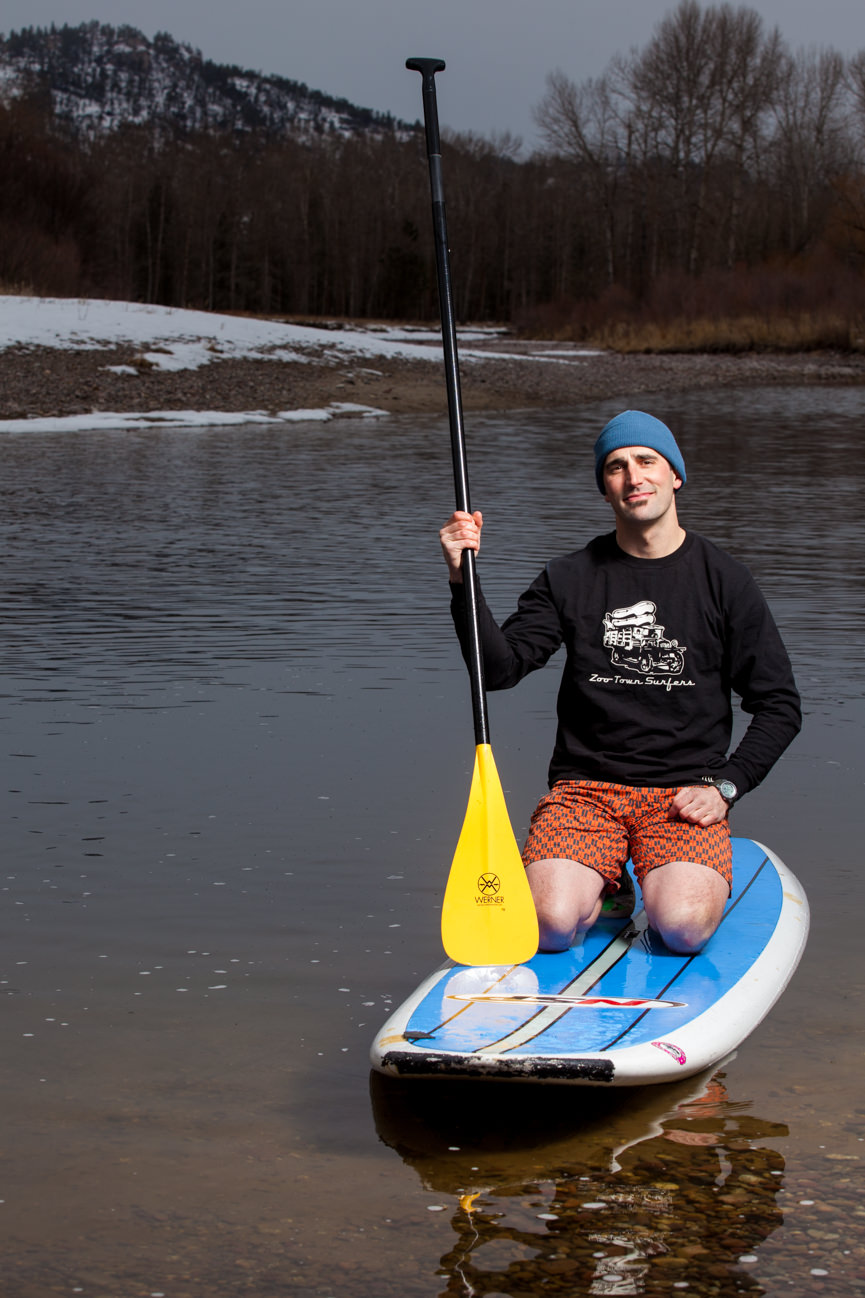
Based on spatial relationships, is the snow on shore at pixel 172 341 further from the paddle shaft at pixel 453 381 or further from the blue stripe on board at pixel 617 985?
the blue stripe on board at pixel 617 985

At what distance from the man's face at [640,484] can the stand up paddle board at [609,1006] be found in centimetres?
88

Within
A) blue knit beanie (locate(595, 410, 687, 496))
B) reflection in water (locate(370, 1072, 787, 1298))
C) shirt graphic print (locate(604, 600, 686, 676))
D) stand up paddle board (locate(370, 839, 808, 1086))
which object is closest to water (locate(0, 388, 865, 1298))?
reflection in water (locate(370, 1072, 787, 1298))

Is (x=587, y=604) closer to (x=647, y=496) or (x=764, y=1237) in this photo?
(x=647, y=496)

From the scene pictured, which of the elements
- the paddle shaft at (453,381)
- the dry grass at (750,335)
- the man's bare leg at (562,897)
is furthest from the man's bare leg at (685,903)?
the dry grass at (750,335)

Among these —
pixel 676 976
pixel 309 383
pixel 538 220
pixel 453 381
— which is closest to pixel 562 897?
pixel 676 976

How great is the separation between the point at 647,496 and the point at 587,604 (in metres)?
0.27

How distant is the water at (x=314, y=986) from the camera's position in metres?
2.35

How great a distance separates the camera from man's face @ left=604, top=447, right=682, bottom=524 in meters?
3.48

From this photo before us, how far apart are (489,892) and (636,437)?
1.02 m

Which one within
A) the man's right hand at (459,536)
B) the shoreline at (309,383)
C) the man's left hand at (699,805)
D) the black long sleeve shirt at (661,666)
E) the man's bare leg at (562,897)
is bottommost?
the man's bare leg at (562,897)

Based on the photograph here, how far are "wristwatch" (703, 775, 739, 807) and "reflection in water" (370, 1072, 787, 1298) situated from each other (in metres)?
0.63

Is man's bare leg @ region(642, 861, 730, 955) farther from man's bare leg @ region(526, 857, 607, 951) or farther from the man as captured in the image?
man's bare leg @ region(526, 857, 607, 951)

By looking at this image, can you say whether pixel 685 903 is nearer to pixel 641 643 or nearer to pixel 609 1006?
pixel 609 1006

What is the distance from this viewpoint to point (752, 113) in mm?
54062
